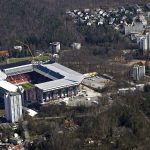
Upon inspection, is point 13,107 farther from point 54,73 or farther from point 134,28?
point 134,28

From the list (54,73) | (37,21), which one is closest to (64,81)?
(54,73)

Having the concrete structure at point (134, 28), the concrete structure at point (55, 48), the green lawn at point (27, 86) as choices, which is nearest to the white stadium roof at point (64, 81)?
the green lawn at point (27, 86)

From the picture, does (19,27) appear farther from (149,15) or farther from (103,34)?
(149,15)

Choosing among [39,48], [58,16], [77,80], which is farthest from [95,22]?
[77,80]

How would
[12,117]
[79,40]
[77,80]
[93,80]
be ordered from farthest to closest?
1. [79,40]
2. [93,80]
3. [77,80]
4. [12,117]

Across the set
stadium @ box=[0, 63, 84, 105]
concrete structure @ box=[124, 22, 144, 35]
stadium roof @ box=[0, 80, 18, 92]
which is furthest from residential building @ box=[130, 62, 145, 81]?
concrete structure @ box=[124, 22, 144, 35]

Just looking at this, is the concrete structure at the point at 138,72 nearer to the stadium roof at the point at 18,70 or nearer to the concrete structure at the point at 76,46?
the stadium roof at the point at 18,70
